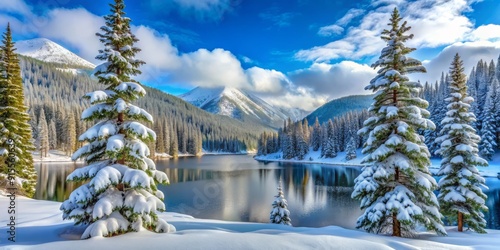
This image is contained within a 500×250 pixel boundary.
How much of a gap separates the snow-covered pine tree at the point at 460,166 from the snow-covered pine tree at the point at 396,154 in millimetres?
4526

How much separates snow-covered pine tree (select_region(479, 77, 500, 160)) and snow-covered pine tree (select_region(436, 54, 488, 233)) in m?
54.6

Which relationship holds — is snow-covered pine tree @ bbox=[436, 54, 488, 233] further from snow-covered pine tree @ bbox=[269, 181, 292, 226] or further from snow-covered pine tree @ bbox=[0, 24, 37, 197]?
snow-covered pine tree @ bbox=[0, 24, 37, 197]

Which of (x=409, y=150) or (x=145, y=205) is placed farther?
(x=409, y=150)

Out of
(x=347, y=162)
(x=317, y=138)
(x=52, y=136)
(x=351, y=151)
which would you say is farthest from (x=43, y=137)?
(x=351, y=151)

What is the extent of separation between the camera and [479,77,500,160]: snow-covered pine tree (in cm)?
5775

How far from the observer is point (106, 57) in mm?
10070

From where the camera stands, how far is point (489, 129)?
59938mm

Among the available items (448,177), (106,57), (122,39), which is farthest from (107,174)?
(448,177)

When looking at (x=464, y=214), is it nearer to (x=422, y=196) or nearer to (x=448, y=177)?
(x=448, y=177)

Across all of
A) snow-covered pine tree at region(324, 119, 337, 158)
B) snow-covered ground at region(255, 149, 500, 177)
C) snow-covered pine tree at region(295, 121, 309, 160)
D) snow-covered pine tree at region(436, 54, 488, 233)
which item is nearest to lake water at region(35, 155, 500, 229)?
snow-covered ground at region(255, 149, 500, 177)

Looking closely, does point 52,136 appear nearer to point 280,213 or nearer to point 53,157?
point 53,157

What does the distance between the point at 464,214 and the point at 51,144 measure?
382ft

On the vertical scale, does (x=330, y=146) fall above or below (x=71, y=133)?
below

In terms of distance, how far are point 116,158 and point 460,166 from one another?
63.1ft
